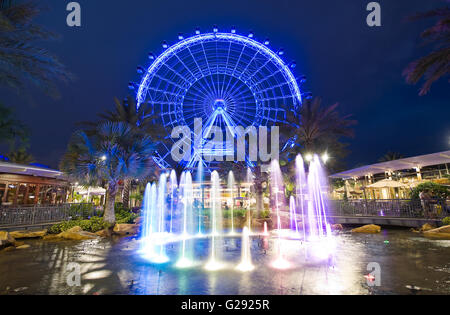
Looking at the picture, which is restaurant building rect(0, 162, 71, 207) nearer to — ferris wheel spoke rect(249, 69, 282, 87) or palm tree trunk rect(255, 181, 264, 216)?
palm tree trunk rect(255, 181, 264, 216)

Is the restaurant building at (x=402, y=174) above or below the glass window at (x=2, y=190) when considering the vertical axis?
above

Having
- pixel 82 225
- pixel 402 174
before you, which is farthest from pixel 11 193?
pixel 402 174

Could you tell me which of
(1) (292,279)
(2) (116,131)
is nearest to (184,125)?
(2) (116,131)

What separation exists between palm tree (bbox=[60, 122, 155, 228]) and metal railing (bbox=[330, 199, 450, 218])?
45.2 ft

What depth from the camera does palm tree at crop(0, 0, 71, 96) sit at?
7969 millimetres

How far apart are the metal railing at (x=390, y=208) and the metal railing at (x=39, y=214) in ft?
57.8

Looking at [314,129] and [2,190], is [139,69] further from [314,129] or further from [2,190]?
[314,129]

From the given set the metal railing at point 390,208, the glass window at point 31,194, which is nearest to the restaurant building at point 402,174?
the metal railing at point 390,208

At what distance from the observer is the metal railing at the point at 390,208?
12.5m

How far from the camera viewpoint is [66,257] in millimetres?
7598

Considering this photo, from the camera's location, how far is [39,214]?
1307cm

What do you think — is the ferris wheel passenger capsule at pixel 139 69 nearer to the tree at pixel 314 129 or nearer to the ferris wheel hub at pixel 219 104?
the ferris wheel hub at pixel 219 104

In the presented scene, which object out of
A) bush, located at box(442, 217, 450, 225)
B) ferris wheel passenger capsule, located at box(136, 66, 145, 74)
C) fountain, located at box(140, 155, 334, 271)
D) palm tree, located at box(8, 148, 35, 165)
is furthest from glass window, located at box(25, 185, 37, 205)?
bush, located at box(442, 217, 450, 225)
